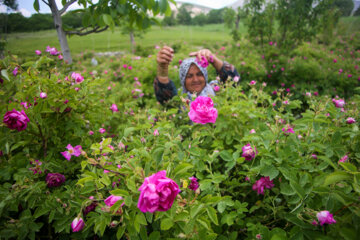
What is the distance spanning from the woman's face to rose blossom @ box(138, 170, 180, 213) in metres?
1.77

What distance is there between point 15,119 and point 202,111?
38.9 inches

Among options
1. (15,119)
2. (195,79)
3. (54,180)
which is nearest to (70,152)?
(54,180)

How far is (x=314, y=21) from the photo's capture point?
5.62 m

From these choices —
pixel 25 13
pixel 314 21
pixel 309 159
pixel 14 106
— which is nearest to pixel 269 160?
pixel 309 159

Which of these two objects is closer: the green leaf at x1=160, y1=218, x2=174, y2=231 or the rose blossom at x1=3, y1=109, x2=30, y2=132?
the green leaf at x1=160, y1=218, x2=174, y2=231

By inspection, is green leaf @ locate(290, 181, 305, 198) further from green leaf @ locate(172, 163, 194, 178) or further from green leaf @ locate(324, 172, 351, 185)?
green leaf @ locate(172, 163, 194, 178)

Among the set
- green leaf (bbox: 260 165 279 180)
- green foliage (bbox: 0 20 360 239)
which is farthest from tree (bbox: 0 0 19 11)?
green leaf (bbox: 260 165 279 180)

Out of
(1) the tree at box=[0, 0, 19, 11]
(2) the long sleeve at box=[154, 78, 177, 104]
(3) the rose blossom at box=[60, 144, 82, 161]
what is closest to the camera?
(3) the rose blossom at box=[60, 144, 82, 161]

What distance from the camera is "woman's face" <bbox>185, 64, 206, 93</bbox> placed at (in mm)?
2273

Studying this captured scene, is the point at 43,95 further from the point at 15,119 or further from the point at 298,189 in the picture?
the point at 298,189

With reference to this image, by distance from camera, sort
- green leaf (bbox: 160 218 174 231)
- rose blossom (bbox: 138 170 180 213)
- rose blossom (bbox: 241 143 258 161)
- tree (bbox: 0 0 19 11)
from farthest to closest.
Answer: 1. tree (bbox: 0 0 19 11)
2. rose blossom (bbox: 241 143 258 161)
3. green leaf (bbox: 160 218 174 231)
4. rose blossom (bbox: 138 170 180 213)

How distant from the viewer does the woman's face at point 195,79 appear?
227 centimetres

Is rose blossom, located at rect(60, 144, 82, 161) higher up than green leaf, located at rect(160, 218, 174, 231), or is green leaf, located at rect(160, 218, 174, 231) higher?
rose blossom, located at rect(60, 144, 82, 161)

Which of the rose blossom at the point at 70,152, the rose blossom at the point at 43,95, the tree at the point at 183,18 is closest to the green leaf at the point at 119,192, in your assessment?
the rose blossom at the point at 70,152
